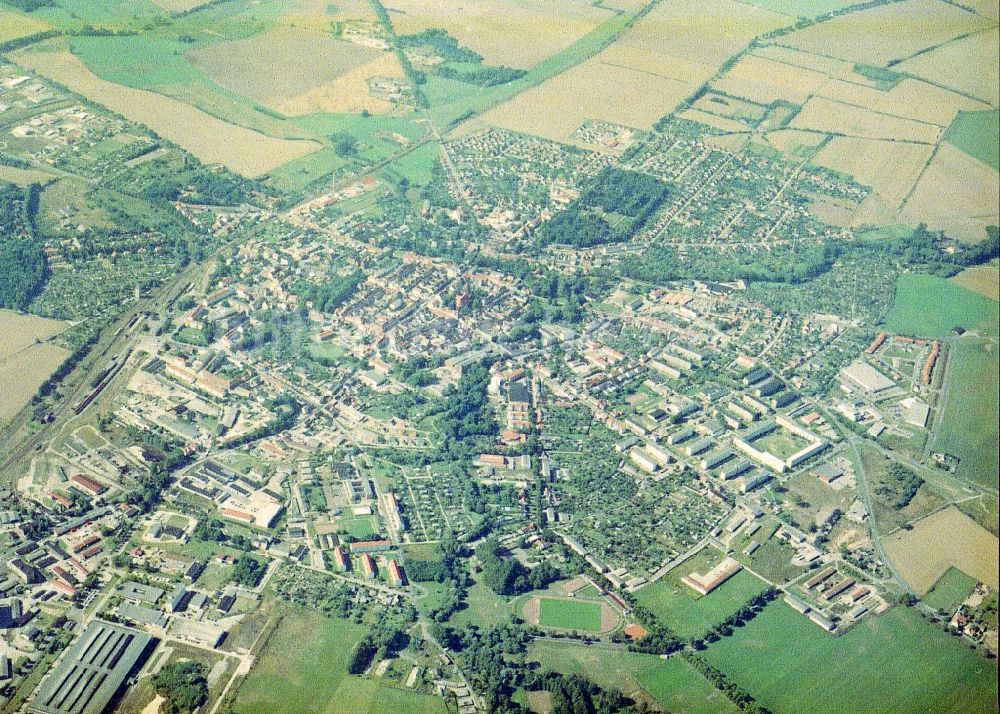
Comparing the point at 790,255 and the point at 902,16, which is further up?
the point at 902,16

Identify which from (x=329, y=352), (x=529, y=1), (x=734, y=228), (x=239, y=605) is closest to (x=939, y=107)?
(x=734, y=228)

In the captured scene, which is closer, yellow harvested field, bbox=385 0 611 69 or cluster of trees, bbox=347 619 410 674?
cluster of trees, bbox=347 619 410 674

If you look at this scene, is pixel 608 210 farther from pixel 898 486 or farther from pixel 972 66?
pixel 972 66

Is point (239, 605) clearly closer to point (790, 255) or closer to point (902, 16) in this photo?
point (790, 255)

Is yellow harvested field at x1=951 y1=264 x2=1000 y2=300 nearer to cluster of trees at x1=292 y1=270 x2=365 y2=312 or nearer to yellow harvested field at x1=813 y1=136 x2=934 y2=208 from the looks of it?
yellow harvested field at x1=813 y1=136 x2=934 y2=208

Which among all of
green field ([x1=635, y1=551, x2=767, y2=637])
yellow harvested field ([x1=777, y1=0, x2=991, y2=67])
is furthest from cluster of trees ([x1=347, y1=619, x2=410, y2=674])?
yellow harvested field ([x1=777, y1=0, x2=991, y2=67])

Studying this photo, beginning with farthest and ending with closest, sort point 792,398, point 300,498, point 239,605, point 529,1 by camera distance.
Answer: point 529,1 → point 792,398 → point 300,498 → point 239,605
